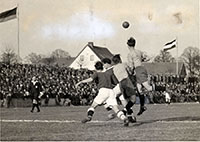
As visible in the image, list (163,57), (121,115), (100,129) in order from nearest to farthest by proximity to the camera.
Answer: (100,129)
(121,115)
(163,57)

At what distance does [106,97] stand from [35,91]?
118 inches

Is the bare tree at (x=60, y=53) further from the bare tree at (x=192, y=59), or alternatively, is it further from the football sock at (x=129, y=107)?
the bare tree at (x=192, y=59)

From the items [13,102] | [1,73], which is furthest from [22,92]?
[1,73]

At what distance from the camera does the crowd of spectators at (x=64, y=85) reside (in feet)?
32.8

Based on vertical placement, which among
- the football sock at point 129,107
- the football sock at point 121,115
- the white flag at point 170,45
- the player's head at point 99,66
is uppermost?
the white flag at point 170,45

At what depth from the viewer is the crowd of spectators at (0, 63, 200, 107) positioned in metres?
9.98

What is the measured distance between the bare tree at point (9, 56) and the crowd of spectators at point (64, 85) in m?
0.34

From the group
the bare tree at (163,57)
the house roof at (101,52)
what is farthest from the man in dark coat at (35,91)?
the house roof at (101,52)

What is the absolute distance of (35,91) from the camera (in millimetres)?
11422

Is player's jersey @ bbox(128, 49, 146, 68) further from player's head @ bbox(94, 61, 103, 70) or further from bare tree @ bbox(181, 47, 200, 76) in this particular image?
bare tree @ bbox(181, 47, 200, 76)

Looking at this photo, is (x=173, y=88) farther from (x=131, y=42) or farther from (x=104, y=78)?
(x=104, y=78)

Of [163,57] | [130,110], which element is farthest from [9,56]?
[163,57]

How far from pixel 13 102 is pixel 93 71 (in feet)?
11.6

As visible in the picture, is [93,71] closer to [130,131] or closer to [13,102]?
[130,131]
